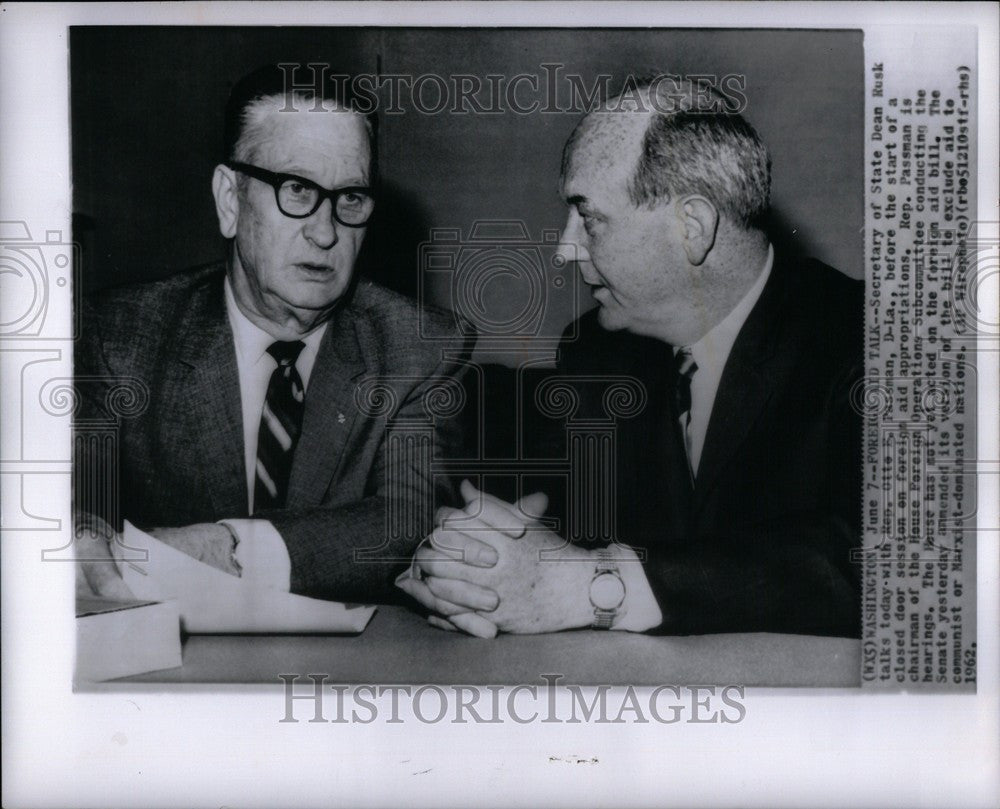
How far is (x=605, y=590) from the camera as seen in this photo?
1.94m

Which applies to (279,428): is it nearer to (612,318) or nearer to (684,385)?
(612,318)

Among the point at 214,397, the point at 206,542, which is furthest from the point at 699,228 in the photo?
the point at 206,542

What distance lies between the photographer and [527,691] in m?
1.95

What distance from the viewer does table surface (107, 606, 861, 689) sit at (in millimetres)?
1948

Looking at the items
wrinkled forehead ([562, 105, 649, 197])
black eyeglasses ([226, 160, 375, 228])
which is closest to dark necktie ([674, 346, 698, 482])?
wrinkled forehead ([562, 105, 649, 197])

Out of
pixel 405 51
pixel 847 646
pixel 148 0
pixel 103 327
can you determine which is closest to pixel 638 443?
pixel 847 646

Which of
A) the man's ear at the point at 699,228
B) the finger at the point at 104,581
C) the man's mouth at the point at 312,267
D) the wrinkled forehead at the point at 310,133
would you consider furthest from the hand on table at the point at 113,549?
the man's ear at the point at 699,228

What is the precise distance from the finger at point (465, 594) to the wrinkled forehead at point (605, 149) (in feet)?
3.04

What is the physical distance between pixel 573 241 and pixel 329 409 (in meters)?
0.69

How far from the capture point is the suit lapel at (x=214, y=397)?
→ 195 cm

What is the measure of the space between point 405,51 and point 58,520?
1.36m

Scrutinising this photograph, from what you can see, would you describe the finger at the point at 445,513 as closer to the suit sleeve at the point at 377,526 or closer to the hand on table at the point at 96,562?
the suit sleeve at the point at 377,526

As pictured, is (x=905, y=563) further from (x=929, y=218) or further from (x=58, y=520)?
(x=58, y=520)

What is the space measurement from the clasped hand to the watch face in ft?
0.05
